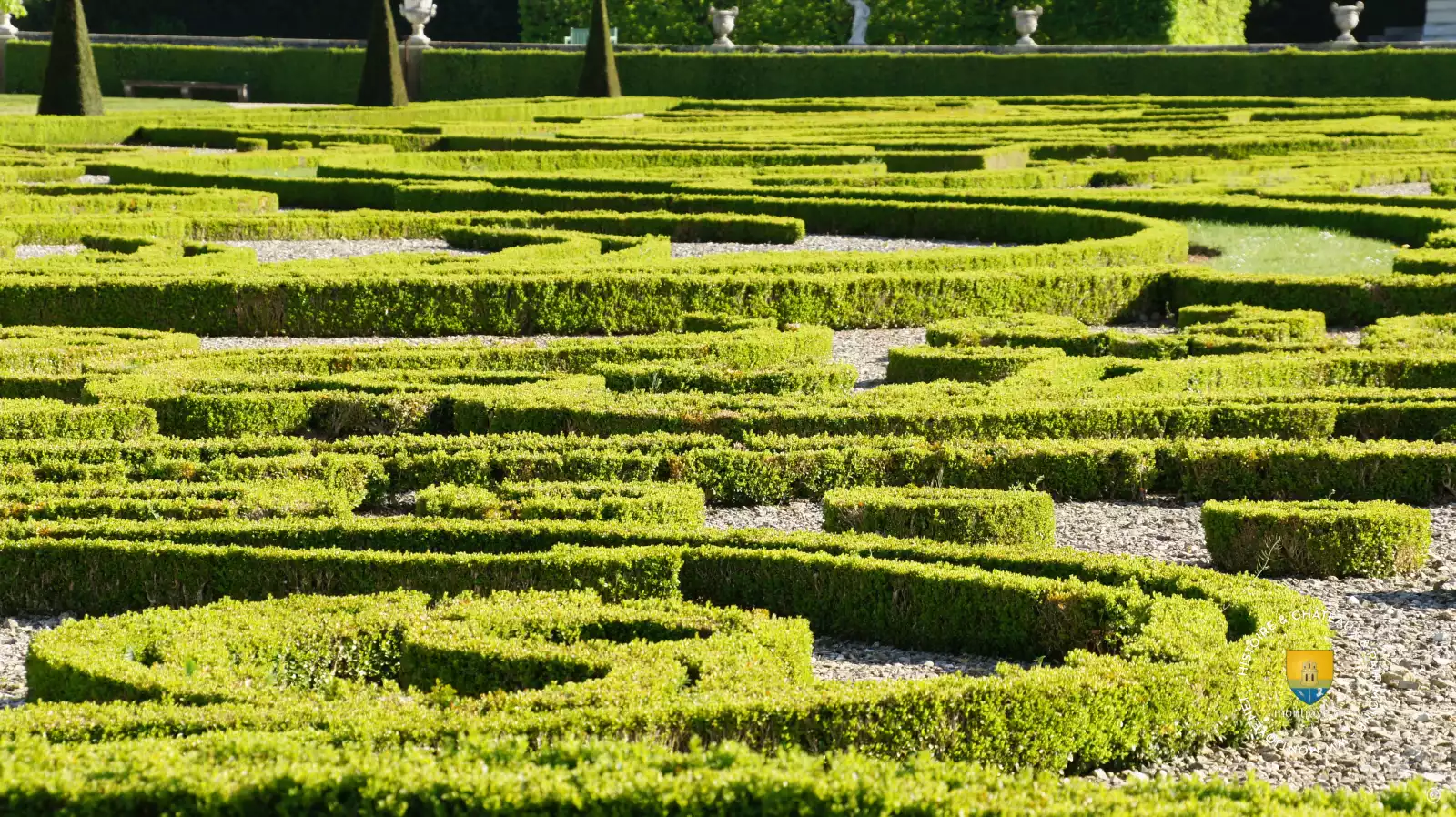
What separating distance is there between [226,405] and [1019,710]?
4.91 metres

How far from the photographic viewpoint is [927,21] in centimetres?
4456

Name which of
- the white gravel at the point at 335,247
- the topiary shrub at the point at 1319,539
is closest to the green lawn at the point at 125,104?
the white gravel at the point at 335,247

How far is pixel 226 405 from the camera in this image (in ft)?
28.5

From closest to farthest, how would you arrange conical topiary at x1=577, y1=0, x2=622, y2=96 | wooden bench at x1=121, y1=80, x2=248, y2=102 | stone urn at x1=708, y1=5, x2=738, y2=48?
1. conical topiary at x1=577, y1=0, x2=622, y2=96
2. wooden bench at x1=121, y1=80, x2=248, y2=102
3. stone urn at x1=708, y1=5, x2=738, y2=48

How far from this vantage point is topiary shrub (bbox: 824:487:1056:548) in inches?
271

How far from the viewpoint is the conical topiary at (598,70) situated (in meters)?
36.2

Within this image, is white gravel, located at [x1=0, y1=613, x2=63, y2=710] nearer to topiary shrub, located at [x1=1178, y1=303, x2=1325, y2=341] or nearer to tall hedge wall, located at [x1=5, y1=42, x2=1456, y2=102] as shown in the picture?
topiary shrub, located at [x1=1178, y1=303, x2=1325, y2=341]

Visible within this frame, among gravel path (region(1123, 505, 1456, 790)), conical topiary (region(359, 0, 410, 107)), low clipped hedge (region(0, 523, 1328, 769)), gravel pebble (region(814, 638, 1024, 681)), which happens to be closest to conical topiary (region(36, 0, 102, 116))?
conical topiary (region(359, 0, 410, 107))

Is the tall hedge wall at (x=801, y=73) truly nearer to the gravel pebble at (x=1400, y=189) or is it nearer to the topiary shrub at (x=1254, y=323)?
the gravel pebble at (x=1400, y=189)

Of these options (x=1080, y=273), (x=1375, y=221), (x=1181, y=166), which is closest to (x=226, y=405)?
(x=1080, y=273)

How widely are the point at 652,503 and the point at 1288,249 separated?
9729mm

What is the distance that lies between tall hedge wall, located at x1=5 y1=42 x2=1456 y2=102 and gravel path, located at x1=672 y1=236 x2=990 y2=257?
21608 millimetres

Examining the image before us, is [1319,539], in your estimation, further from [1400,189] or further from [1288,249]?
[1400,189]

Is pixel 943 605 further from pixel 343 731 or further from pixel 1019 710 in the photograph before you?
pixel 343 731
